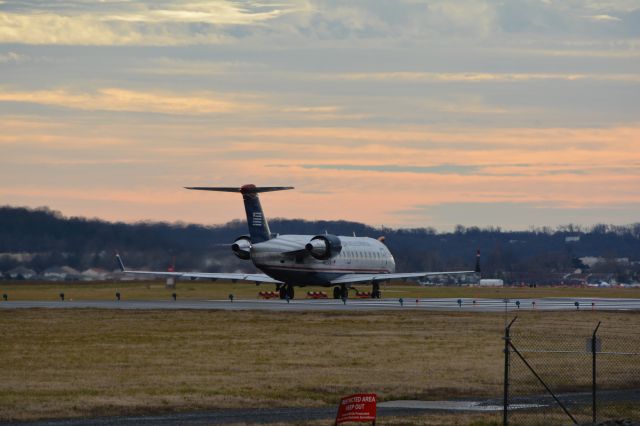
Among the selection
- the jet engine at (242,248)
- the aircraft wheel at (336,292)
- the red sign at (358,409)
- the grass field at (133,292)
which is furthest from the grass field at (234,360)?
the aircraft wheel at (336,292)

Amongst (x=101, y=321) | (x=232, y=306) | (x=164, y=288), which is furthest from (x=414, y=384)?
(x=164, y=288)

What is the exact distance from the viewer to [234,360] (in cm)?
3909

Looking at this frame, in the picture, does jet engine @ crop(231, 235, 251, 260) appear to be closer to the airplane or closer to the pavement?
the airplane

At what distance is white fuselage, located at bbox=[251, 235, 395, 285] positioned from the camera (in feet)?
284

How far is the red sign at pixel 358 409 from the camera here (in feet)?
→ 71.2

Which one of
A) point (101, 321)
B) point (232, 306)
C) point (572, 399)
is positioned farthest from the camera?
point (232, 306)

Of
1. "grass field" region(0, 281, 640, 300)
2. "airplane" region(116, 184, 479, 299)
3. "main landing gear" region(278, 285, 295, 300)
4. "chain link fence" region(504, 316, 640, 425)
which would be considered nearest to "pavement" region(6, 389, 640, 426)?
"chain link fence" region(504, 316, 640, 425)

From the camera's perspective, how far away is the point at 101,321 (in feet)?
183

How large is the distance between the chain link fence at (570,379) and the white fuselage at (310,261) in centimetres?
3404

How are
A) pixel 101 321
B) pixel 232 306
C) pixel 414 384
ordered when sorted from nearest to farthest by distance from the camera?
pixel 414 384
pixel 101 321
pixel 232 306

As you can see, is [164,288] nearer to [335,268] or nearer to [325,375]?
[335,268]

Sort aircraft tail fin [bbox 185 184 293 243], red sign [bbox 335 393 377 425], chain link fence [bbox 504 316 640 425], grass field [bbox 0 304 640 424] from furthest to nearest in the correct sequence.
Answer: aircraft tail fin [bbox 185 184 293 243]
grass field [bbox 0 304 640 424]
chain link fence [bbox 504 316 640 425]
red sign [bbox 335 393 377 425]

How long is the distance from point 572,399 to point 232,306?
42.6m

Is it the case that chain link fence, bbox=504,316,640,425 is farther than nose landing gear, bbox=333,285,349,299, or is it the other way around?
nose landing gear, bbox=333,285,349,299
